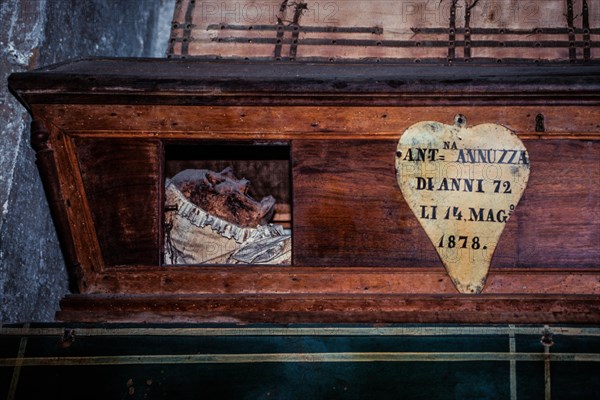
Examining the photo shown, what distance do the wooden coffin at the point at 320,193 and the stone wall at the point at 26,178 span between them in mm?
236

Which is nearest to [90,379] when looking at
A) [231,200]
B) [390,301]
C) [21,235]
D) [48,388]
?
[48,388]

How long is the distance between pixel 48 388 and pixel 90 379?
0.13 meters

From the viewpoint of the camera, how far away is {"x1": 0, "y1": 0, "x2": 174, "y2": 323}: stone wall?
2330 millimetres

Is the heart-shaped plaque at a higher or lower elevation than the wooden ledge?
higher

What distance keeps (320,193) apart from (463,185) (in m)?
0.44

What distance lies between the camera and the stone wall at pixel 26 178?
2330 mm

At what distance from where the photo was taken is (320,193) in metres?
2.18

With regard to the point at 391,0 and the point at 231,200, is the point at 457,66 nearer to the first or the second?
the point at 391,0

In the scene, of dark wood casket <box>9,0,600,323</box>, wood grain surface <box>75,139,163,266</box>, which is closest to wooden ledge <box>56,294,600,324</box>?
dark wood casket <box>9,0,600,323</box>

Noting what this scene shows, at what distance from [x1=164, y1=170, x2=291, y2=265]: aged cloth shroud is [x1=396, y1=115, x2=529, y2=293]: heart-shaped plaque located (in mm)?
538

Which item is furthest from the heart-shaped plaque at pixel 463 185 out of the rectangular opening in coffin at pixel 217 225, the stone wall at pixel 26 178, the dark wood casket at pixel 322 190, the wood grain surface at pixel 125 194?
the stone wall at pixel 26 178

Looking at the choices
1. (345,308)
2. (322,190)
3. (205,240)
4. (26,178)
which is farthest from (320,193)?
(26,178)

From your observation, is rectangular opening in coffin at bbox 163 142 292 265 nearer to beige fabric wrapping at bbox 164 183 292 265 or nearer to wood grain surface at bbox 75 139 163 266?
beige fabric wrapping at bbox 164 183 292 265

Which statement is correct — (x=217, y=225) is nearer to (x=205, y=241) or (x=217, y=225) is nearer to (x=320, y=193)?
(x=205, y=241)
